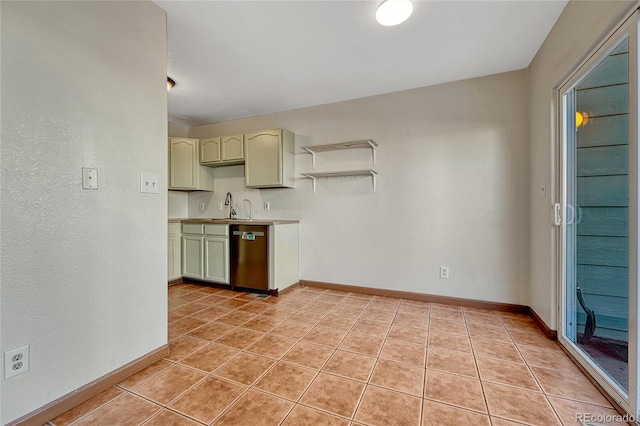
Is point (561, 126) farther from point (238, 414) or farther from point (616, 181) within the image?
point (238, 414)

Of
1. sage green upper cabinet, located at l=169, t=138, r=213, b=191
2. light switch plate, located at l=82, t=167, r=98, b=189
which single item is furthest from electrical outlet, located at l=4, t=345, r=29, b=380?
sage green upper cabinet, located at l=169, t=138, r=213, b=191

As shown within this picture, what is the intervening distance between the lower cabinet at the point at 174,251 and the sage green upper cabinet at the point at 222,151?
40.2 inches

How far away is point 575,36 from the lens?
5.38 feet

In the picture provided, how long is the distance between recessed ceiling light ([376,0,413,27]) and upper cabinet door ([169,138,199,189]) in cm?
304

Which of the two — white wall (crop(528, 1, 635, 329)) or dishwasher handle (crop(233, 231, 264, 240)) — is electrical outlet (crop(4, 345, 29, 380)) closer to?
dishwasher handle (crop(233, 231, 264, 240))

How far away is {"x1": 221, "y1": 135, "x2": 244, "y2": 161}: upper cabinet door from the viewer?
3.53m

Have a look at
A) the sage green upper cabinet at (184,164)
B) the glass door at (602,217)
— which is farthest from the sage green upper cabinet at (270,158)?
the glass door at (602,217)

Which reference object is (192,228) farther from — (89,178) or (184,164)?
(89,178)

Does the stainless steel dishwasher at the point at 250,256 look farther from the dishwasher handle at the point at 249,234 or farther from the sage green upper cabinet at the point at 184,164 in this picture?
the sage green upper cabinet at the point at 184,164

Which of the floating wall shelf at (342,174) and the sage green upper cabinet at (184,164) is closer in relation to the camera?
the floating wall shelf at (342,174)

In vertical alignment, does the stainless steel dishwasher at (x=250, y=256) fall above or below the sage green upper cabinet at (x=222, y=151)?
below

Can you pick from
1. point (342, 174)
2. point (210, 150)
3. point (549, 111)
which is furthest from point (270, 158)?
point (549, 111)

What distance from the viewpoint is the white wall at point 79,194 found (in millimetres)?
1133

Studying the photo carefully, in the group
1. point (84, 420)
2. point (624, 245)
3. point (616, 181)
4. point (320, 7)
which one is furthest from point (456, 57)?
point (84, 420)
